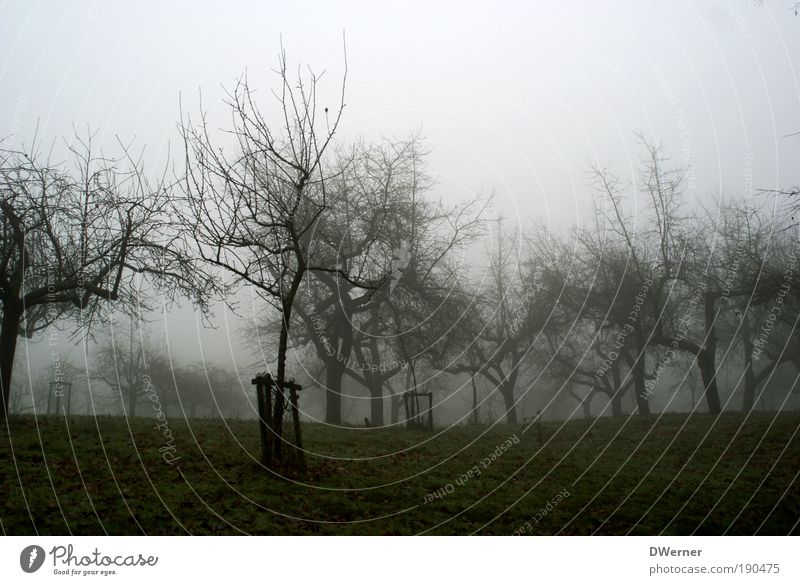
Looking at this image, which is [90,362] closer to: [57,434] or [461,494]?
[57,434]

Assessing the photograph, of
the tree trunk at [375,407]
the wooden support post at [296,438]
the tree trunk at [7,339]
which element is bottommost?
the tree trunk at [375,407]

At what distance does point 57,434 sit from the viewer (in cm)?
1239

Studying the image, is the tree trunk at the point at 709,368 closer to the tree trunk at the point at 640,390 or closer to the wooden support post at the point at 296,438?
the tree trunk at the point at 640,390

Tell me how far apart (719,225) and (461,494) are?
71.5 feet

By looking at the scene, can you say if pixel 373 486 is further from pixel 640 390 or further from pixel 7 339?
pixel 640 390

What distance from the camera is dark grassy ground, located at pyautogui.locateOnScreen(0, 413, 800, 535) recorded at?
8688 mm

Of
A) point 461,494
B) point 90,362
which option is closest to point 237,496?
point 461,494

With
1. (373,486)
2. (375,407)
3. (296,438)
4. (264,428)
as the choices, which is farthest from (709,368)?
(264,428)
